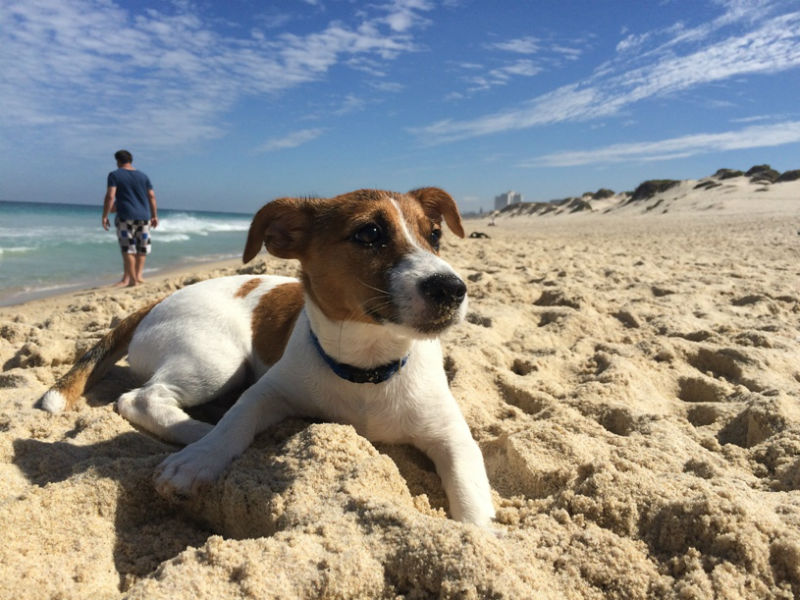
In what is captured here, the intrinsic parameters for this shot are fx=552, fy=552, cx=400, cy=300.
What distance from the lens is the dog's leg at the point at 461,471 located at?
228cm

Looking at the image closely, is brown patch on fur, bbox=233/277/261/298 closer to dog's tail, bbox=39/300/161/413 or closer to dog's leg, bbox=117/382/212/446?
dog's tail, bbox=39/300/161/413

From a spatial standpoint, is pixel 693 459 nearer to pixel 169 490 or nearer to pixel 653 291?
pixel 169 490

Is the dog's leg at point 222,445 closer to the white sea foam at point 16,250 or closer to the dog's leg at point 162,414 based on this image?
the dog's leg at point 162,414

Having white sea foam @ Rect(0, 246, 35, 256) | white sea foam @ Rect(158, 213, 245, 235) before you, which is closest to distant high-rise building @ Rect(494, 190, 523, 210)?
white sea foam @ Rect(158, 213, 245, 235)

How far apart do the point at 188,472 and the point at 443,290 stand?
1300 mm

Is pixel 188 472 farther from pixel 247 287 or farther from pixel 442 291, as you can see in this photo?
pixel 247 287

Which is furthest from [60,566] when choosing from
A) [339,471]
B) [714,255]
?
[714,255]

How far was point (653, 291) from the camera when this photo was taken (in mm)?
6719

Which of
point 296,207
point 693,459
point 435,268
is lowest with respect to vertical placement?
point 693,459

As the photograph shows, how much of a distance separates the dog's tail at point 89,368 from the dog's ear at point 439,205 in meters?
2.24

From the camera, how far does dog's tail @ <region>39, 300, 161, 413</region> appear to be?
3.41 meters

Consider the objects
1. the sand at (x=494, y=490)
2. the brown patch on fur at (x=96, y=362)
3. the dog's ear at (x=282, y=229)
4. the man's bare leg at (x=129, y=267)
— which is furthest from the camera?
the man's bare leg at (x=129, y=267)

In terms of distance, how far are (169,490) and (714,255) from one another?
431 inches

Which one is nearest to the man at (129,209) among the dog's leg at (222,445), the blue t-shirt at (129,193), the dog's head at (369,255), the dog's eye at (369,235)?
the blue t-shirt at (129,193)
